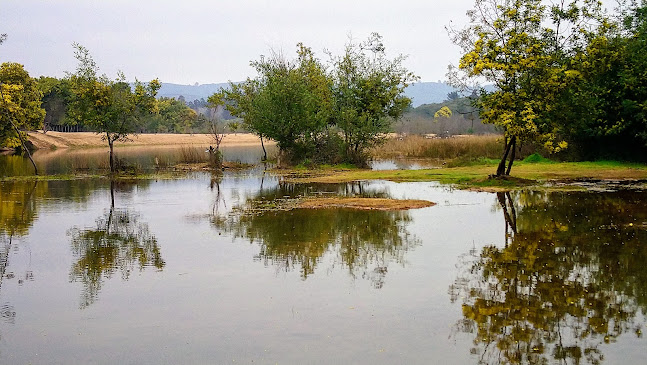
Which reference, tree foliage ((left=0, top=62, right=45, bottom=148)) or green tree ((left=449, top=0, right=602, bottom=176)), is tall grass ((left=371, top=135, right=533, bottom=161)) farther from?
tree foliage ((left=0, top=62, right=45, bottom=148))

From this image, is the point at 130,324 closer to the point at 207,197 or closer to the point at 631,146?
the point at 207,197

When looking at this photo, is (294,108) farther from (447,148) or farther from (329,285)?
(329,285)

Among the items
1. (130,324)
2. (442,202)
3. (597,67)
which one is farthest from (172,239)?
(597,67)

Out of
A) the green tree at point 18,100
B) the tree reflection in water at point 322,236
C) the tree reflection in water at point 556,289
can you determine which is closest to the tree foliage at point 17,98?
the green tree at point 18,100

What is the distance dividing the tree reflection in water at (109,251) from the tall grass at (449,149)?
87.3ft

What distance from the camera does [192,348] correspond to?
28.3 ft

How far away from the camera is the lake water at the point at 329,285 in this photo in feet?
28.1

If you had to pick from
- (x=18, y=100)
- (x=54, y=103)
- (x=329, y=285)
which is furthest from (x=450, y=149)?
(x=54, y=103)

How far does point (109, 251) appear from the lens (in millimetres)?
15305

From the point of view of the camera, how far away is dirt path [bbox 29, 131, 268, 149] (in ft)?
276

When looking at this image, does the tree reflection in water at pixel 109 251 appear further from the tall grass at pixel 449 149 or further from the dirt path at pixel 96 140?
the dirt path at pixel 96 140

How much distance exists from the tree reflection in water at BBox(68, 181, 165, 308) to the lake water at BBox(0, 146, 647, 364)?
0.19 feet

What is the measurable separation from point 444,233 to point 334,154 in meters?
25.5

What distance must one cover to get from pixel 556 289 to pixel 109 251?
1019cm
